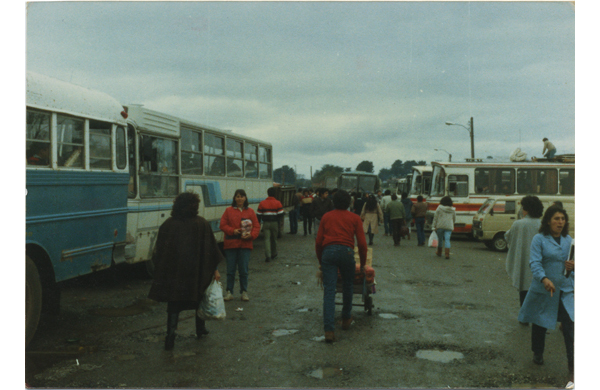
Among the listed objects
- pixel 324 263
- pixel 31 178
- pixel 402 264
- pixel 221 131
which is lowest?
pixel 402 264

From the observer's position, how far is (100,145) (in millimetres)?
8141

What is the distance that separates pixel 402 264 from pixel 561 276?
8316mm

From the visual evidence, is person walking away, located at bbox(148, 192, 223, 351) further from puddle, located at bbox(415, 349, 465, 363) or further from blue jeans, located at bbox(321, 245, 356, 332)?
puddle, located at bbox(415, 349, 465, 363)

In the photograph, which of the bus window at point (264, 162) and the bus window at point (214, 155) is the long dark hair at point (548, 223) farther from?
the bus window at point (264, 162)

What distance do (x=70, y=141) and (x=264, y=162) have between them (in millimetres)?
11832

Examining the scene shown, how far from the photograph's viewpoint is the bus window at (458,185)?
74.0 feet

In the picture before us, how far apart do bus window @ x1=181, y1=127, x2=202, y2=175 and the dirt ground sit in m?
2.85

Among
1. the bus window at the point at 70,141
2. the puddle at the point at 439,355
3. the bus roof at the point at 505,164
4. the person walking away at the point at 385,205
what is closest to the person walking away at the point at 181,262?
the bus window at the point at 70,141

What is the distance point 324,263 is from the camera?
6785mm

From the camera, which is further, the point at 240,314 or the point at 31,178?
the point at 240,314

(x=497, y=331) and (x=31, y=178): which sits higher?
(x=31, y=178)

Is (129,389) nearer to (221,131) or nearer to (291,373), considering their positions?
(291,373)

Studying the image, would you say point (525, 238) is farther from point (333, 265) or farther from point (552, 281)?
point (333, 265)

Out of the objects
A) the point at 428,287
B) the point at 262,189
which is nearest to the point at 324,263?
the point at 428,287
